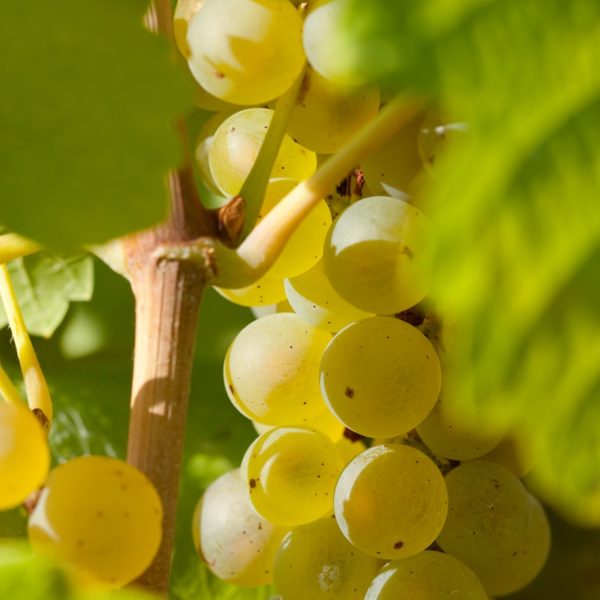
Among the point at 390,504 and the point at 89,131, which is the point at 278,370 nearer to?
the point at 390,504

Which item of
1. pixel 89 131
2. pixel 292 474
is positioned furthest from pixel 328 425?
pixel 89 131

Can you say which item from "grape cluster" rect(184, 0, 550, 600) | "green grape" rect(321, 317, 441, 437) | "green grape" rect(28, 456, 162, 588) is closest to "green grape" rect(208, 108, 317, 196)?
"grape cluster" rect(184, 0, 550, 600)

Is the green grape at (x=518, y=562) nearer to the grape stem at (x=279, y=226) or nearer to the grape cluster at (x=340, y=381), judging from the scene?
the grape cluster at (x=340, y=381)

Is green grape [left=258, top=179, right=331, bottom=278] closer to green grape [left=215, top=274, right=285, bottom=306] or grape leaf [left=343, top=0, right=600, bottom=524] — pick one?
green grape [left=215, top=274, right=285, bottom=306]

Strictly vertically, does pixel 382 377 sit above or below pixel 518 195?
below

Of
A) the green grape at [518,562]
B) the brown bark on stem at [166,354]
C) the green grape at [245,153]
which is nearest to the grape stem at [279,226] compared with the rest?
the brown bark on stem at [166,354]

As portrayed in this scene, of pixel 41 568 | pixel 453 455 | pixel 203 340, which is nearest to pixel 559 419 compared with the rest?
pixel 41 568
